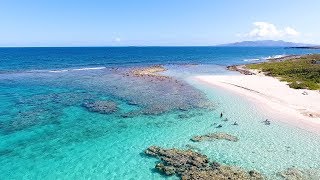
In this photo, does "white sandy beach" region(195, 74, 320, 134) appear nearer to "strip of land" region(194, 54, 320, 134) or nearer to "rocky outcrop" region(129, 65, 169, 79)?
"strip of land" region(194, 54, 320, 134)

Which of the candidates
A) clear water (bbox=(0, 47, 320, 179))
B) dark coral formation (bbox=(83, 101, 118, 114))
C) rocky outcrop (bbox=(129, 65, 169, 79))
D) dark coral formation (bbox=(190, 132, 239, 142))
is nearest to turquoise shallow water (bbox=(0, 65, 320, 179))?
clear water (bbox=(0, 47, 320, 179))

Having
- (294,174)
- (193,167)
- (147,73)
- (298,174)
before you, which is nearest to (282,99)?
(298,174)

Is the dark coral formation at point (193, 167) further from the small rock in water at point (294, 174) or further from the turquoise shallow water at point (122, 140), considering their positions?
the small rock in water at point (294, 174)

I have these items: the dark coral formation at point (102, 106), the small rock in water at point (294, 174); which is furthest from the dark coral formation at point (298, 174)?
the dark coral formation at point (102, 106)

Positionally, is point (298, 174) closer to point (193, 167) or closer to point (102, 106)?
point (193, 167)

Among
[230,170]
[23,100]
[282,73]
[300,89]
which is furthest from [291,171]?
[282,73]

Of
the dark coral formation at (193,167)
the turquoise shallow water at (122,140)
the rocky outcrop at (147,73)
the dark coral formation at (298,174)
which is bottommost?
the rocky outcrop at (147,73)
